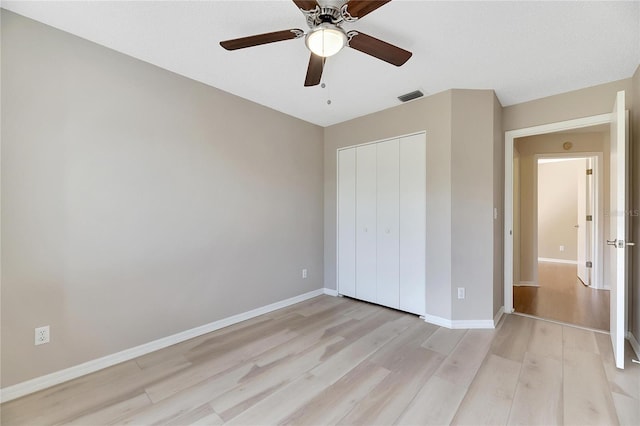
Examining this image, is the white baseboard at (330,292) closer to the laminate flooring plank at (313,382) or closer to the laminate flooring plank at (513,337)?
the laminate flooring plank at (313,382)

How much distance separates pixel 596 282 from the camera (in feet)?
13.0

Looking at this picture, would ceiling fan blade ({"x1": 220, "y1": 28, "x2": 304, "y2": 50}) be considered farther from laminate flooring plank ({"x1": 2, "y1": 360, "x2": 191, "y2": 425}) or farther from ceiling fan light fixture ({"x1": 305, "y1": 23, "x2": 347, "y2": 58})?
laminate flooring plank ({"x1": 2, "y1": 360, "x2": 191, "y2": 425})

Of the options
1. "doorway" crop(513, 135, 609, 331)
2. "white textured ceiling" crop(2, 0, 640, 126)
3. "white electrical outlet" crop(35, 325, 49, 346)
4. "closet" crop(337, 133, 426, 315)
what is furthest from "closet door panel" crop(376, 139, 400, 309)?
A: "white electrical outlet" crop(35, 325, 49, 346)

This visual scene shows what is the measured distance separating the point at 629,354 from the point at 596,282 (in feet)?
7.62

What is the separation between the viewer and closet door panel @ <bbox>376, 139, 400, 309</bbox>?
126 inches

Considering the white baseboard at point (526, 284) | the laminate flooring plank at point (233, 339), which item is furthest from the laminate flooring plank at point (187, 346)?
the white baseboard at point (526, 284)

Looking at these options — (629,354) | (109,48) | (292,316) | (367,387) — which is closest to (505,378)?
(367,387)

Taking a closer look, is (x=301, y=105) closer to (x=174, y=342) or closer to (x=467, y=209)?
(x=467, y=209)

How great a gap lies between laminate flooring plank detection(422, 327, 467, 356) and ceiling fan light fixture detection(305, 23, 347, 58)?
242 centimetres

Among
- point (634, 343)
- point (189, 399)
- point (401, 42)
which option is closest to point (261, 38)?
point (401, 42)

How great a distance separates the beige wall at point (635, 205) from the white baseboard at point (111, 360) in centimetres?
347

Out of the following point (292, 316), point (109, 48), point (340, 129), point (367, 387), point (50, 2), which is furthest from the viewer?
point (340, 129)

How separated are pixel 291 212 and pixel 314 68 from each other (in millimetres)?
1928

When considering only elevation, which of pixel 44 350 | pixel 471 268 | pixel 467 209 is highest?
pixel 467 209
